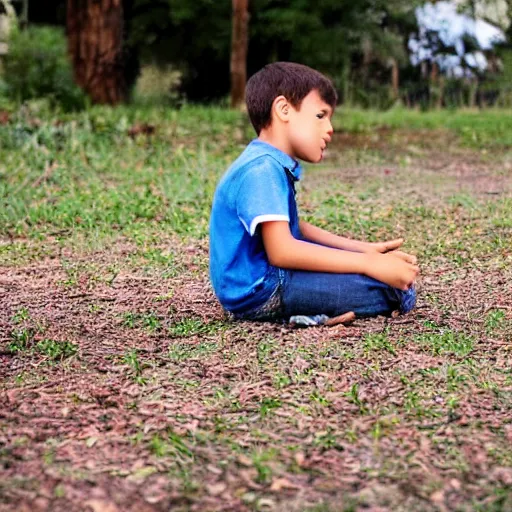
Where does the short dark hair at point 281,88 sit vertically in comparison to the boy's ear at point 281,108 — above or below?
above

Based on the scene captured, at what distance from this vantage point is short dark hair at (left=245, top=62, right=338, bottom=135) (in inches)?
139

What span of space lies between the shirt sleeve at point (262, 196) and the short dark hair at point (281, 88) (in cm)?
26

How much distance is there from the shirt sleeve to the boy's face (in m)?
0.16

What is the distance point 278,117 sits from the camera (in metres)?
3.56

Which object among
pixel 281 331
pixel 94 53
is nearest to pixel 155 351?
pixel 281 331

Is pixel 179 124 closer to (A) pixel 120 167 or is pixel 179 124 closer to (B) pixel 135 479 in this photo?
(A) pixel 120 167

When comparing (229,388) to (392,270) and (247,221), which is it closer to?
(247,221)

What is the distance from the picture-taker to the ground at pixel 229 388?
2.26 meters

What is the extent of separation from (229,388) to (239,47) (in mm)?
9864

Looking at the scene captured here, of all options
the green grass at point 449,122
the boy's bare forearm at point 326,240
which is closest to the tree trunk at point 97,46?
the green grass at point 449,122

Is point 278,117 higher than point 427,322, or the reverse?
point 278,117

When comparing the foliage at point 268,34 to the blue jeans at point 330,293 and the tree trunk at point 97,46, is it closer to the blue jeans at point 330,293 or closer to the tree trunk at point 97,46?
the tree trunk at point 97,46

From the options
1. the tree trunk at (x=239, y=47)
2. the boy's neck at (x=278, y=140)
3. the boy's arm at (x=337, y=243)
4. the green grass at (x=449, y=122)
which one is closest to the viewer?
the boy's neck at (x=278, y=140)

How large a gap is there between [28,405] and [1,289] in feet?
5.22
